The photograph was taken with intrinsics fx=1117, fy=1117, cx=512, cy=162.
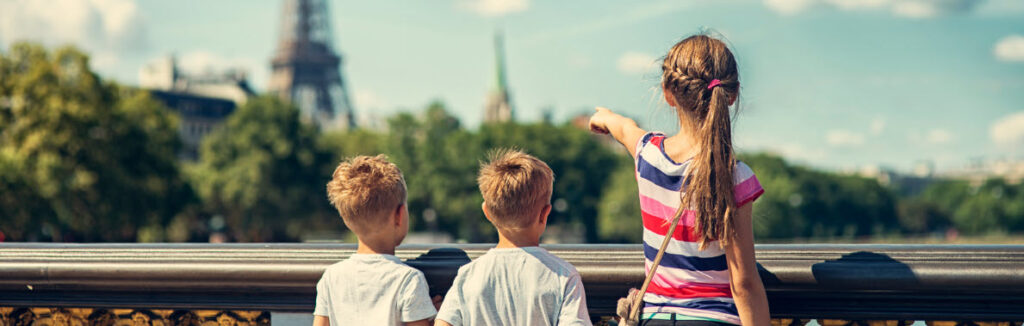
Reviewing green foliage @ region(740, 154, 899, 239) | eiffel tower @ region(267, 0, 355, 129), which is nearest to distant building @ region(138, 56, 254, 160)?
eiffel tower @ region(267, 0, 355, 129)

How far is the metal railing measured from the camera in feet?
9.24

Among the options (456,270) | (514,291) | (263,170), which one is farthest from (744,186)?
(263,170)

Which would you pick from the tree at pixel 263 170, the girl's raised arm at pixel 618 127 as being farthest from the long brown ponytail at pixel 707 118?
the tree at pixel 263 170

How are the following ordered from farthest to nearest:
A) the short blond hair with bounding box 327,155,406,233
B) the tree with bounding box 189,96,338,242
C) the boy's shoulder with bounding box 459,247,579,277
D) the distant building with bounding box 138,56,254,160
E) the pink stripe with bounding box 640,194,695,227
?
the distant building with bounding box 138,56,254,160
the tree with bounding box 189,96,338,242
the short blond hair with bounding box 327,155,406,233
the boy's shoulder with bounding box 459,247,579,277
the pink stripe with bounding box 640,194,695,227

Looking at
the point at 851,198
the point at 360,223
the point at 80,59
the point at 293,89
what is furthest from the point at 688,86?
the point at 851,198

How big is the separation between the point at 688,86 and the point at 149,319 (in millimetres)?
1800

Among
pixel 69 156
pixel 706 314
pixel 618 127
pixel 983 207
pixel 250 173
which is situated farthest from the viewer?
pixel 983 207

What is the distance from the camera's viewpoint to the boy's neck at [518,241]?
3.01 metres

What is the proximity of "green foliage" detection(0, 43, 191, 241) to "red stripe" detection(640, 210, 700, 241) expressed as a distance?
1299 inches

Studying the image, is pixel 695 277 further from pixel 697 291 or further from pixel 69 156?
pixel 69 156

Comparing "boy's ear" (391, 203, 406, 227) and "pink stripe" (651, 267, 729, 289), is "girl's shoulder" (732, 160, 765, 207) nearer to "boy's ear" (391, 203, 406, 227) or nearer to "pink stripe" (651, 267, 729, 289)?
"pink stripe" (651, 267, 729, 289)

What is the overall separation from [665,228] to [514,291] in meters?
0.43

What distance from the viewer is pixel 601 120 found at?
10.9 feet

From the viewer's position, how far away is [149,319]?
344 centimetres
